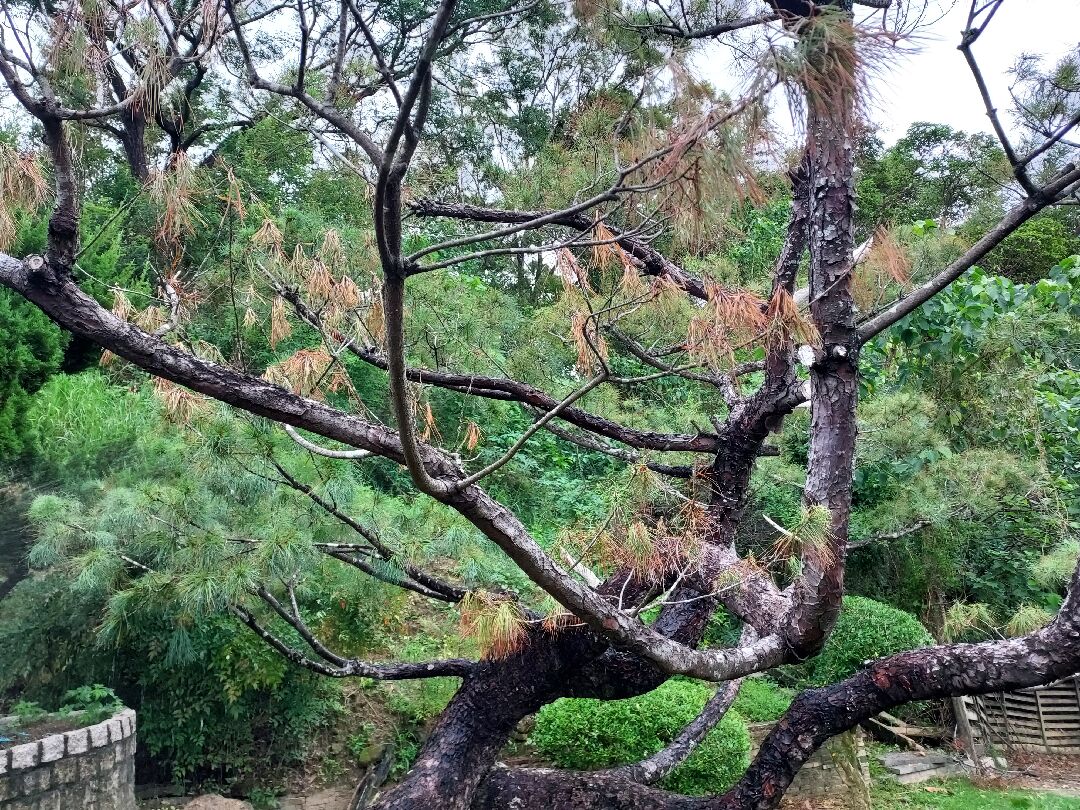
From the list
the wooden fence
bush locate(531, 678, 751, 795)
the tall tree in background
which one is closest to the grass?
the wooden fence

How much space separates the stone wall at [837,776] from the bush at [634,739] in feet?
1.05

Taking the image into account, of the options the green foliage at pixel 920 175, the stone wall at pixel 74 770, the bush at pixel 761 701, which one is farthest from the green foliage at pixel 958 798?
the green foliage at pixel 920 175

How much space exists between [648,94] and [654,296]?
556mm

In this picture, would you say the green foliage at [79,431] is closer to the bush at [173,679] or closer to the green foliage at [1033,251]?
the bush at [173,679]

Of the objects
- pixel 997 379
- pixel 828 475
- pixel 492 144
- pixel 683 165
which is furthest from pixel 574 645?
pixel 492 144

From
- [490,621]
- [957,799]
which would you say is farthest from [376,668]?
[957,799]

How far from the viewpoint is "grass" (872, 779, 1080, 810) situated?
421cm

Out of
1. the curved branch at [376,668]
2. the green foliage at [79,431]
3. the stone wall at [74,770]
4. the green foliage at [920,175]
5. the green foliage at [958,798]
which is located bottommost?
the green foliage at [958,798]

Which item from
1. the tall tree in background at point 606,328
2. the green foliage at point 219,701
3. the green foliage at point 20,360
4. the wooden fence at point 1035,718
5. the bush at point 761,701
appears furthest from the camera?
the wooden fence at point 1035,718

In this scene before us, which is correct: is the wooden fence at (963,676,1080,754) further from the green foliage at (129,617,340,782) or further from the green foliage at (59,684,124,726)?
the green foliage at (59,684,124,726)

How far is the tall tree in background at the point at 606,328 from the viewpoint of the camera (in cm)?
155

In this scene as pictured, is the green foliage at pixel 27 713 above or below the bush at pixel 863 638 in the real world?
below

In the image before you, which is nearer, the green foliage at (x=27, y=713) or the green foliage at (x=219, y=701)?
the green foliage at (x=27, y=713)

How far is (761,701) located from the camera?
16.2 ft
